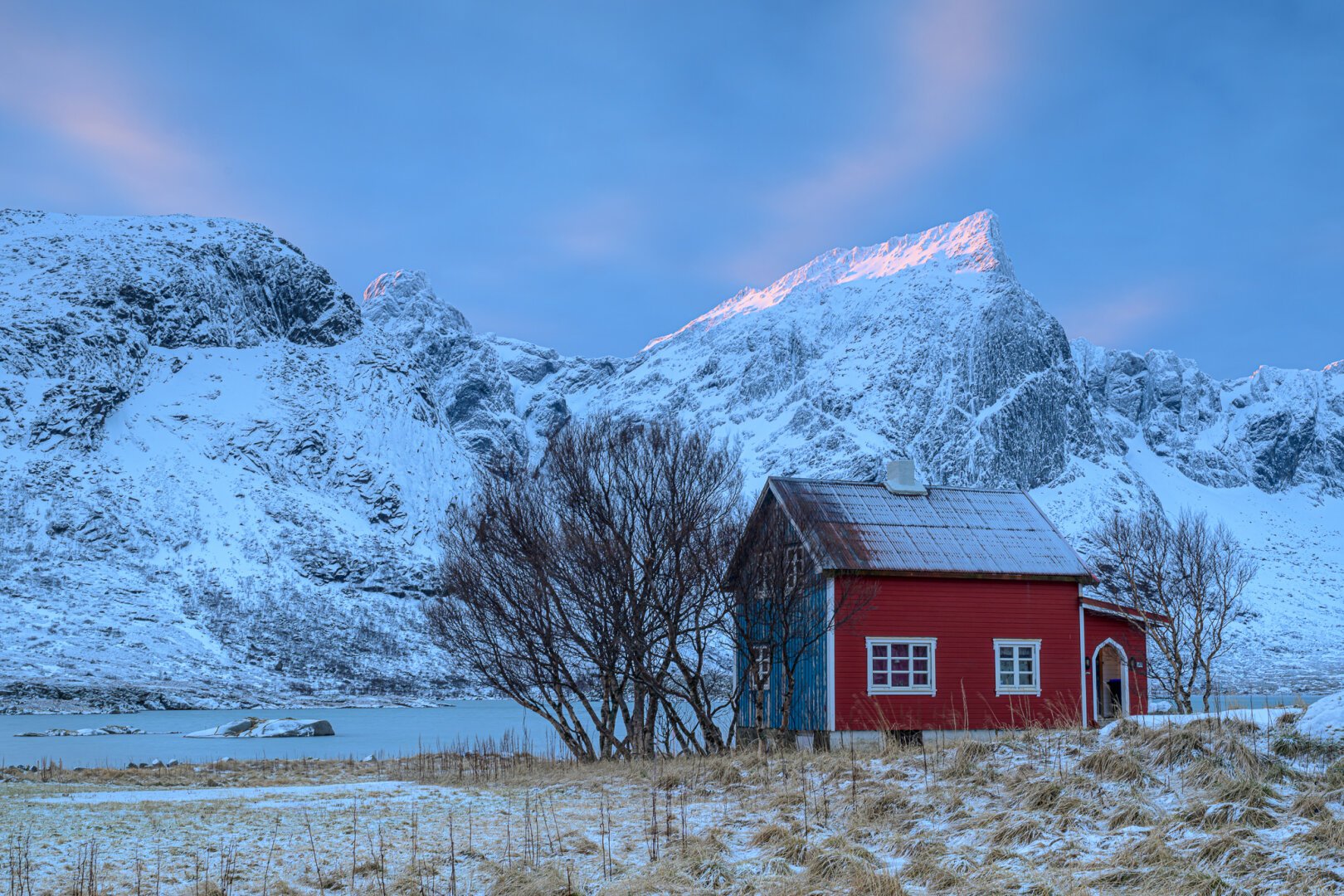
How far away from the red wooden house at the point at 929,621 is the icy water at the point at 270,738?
7319 mm

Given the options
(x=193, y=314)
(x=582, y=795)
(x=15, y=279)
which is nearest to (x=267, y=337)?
(x=193, y=314)

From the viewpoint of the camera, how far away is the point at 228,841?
537 inches

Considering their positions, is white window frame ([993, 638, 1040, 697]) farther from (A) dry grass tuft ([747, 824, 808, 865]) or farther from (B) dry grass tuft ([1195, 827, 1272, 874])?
(B) dry grass tuft ([1195, 827, 1272, 874])

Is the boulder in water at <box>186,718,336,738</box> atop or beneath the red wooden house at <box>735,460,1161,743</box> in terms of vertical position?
beneath

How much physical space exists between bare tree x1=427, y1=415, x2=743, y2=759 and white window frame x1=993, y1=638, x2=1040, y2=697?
7082 mm

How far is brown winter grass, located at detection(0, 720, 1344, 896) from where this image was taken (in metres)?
9.88

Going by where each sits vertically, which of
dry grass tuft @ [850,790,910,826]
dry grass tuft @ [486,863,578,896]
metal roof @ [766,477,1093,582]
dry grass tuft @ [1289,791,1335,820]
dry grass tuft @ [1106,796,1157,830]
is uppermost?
metal roof @ [766,477,1093,582]

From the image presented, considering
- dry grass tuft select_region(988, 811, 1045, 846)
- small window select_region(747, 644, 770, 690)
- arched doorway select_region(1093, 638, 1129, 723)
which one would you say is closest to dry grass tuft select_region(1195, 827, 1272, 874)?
dry grass tuft select_region(988, 811, 1045, 846)

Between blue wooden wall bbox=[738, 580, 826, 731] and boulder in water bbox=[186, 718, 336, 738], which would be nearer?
blue wooden wall bbox=[738, 580, 826, 731]

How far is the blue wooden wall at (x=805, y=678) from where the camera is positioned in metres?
28.0

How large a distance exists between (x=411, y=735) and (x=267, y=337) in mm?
121477

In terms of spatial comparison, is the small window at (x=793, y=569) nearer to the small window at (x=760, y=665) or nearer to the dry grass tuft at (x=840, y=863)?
the small window at (x=760, y=665)

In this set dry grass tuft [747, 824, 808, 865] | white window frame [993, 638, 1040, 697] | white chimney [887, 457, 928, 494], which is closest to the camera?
dry grass tuft [747, 824, 808, 865]

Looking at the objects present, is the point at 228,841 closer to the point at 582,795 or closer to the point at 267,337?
the point at 582,795
